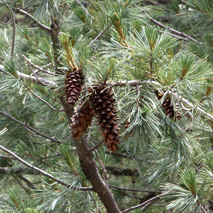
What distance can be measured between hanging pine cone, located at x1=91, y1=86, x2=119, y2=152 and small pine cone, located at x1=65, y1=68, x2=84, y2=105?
61mm

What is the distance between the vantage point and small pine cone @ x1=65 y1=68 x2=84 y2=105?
1270mm

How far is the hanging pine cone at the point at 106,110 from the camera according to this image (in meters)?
1.29

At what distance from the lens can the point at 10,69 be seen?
162cm

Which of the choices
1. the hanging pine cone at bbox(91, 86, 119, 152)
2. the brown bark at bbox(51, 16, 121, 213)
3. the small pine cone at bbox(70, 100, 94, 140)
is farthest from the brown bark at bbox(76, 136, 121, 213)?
the hanging pine cone at bbox(91, 86, 119, 152)

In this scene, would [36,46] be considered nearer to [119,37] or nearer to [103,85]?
[119,37]

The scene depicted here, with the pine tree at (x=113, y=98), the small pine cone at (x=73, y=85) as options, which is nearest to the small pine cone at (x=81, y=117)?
the pine tree at (x=113, y=98)

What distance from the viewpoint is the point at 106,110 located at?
1296 millimetres

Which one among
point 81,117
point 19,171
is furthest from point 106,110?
point 19,171

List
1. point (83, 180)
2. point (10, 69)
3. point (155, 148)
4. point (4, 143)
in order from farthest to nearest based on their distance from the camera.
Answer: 1. point (4, 143)
2. point (155, 148)
3. point (83, 180)
4. point (10, 69)

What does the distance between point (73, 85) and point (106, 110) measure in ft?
0.51

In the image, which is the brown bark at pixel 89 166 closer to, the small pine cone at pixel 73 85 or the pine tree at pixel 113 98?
the pine tree at pixel 113 98

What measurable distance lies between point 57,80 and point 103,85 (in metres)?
0.27

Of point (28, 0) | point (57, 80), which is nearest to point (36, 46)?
point (28, 0)

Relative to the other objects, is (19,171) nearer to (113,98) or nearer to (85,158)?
(85,158)
